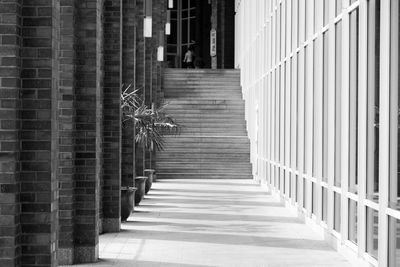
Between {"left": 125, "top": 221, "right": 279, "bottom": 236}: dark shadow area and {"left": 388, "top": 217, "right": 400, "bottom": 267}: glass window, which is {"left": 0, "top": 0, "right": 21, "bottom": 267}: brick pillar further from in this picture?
{"left": 125, "top": 221, "right": 279, "bottom": 236}: dark shadow area

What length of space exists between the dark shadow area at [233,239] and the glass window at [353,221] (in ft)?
3.01

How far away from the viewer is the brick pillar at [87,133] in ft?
38.9

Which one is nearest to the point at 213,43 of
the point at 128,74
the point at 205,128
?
the point at 205,128

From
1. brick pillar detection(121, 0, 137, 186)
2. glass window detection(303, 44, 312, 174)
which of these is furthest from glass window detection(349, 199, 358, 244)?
brick pillar detection(121, 0, 137, 186)

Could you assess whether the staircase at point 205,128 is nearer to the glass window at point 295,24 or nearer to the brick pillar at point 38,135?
the glass window at point 295,24

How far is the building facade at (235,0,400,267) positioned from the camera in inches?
403

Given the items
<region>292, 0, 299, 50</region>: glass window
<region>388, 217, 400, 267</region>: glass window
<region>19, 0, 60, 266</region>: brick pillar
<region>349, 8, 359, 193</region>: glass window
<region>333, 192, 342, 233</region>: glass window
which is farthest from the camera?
<region>292, 0, 299, 50</region>: glass window

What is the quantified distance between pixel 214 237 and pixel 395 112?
561 centimetres

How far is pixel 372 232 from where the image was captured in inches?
450

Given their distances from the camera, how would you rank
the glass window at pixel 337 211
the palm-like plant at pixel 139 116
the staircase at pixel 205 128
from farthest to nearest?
the staircase at pixel 205 128 < the palm-like plant at pixel 139 116 < the glass window at pixel 337 211

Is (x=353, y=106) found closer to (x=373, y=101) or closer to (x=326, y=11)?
(x=373, y=101)

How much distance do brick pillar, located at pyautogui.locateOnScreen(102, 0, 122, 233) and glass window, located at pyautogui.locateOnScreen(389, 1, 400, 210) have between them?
19.1ft

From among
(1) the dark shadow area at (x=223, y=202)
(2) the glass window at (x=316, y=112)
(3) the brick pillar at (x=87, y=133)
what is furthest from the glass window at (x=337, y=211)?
(1) the dark shadow area at (x=223, y=202)

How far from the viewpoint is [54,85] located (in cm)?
812
